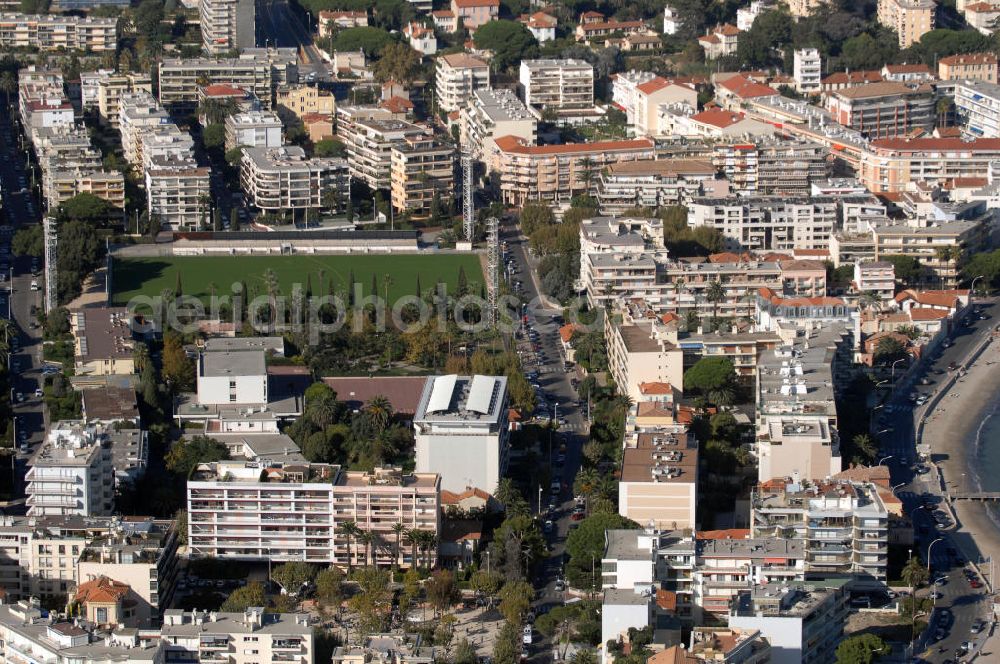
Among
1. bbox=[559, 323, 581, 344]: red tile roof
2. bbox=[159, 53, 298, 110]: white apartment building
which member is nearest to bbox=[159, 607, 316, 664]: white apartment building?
bbox=[559, 323, 581, 344]: red tile roof

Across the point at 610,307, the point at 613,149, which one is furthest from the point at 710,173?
the point at 610,307

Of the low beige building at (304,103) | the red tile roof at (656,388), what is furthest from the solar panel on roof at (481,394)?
the low beige building at (304,103)

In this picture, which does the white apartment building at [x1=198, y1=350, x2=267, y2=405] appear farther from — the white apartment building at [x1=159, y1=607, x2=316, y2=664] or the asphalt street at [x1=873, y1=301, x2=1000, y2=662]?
the white apartment building at [x1=159, y1=607, x2=316, y2=664]

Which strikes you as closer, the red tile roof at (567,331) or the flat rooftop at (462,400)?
the flat rooftop at (462,400)

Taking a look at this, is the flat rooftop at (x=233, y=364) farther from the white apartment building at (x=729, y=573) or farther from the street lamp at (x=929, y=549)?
the street lamp at (x=929, y=549)

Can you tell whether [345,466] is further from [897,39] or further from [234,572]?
[897,39]
